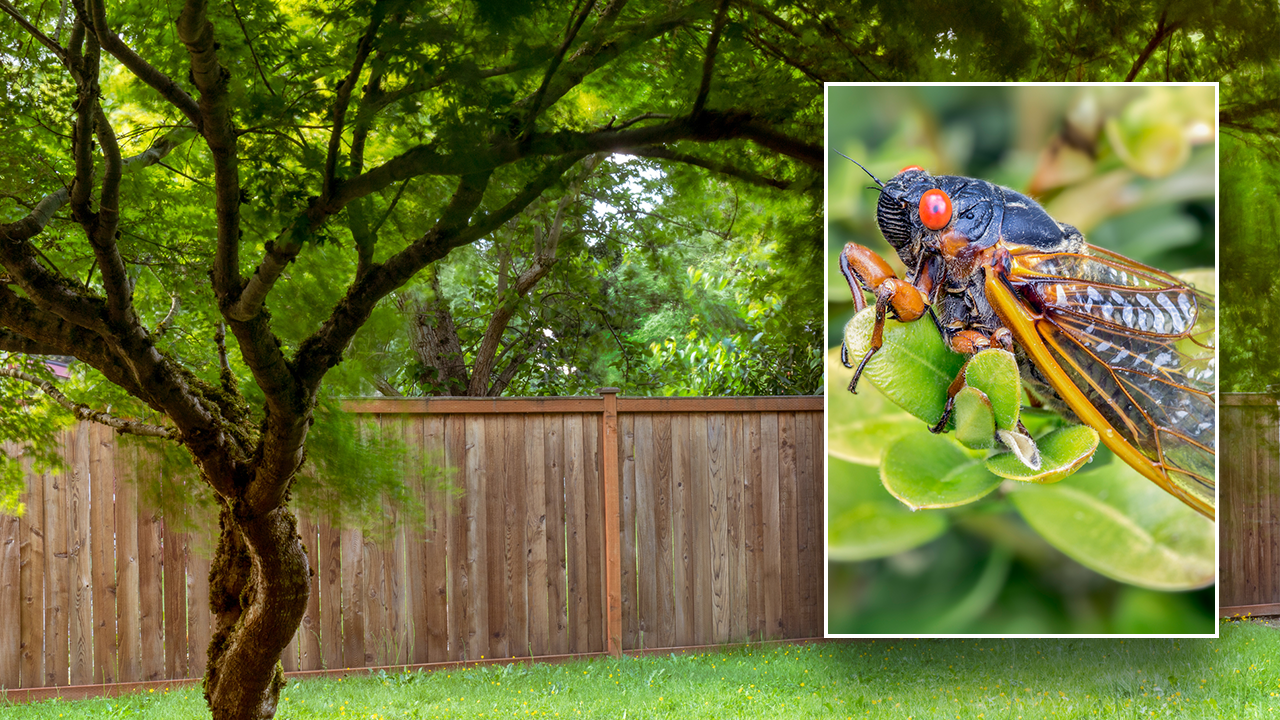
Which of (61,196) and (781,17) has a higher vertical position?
(781,17)

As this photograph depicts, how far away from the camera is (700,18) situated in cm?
158

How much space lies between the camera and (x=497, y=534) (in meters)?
2.63

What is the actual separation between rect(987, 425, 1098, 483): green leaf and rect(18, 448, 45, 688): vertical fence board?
2.45 metres

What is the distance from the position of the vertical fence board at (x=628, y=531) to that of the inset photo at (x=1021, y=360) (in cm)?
88

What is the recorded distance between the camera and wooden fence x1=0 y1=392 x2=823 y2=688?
2.43 meters

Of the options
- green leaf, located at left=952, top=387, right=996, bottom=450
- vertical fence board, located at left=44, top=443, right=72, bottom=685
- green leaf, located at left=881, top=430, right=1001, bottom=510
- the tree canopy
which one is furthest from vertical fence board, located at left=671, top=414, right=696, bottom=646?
vertical fence board, located at left=44, top=443, right=72, bottom=685

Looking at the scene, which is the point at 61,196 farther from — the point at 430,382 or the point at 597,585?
the point at 430,382

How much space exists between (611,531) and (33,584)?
5.20ft

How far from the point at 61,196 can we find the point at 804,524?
2.18 metres

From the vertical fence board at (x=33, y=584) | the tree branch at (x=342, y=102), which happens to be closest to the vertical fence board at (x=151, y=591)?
the vertical fence board at (x=33, y=584)

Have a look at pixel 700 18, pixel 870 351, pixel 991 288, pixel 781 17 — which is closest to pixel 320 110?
pixel 700 18

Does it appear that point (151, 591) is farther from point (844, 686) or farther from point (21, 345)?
point (844, 686)

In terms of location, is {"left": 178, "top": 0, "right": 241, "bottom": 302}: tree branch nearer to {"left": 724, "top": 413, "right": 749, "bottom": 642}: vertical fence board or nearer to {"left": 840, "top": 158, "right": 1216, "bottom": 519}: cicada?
{"left": 840, "top": 158, "right": 1216, "bottom": 519}: cicada

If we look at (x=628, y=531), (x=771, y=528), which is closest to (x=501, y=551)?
(x=628, y=531)
